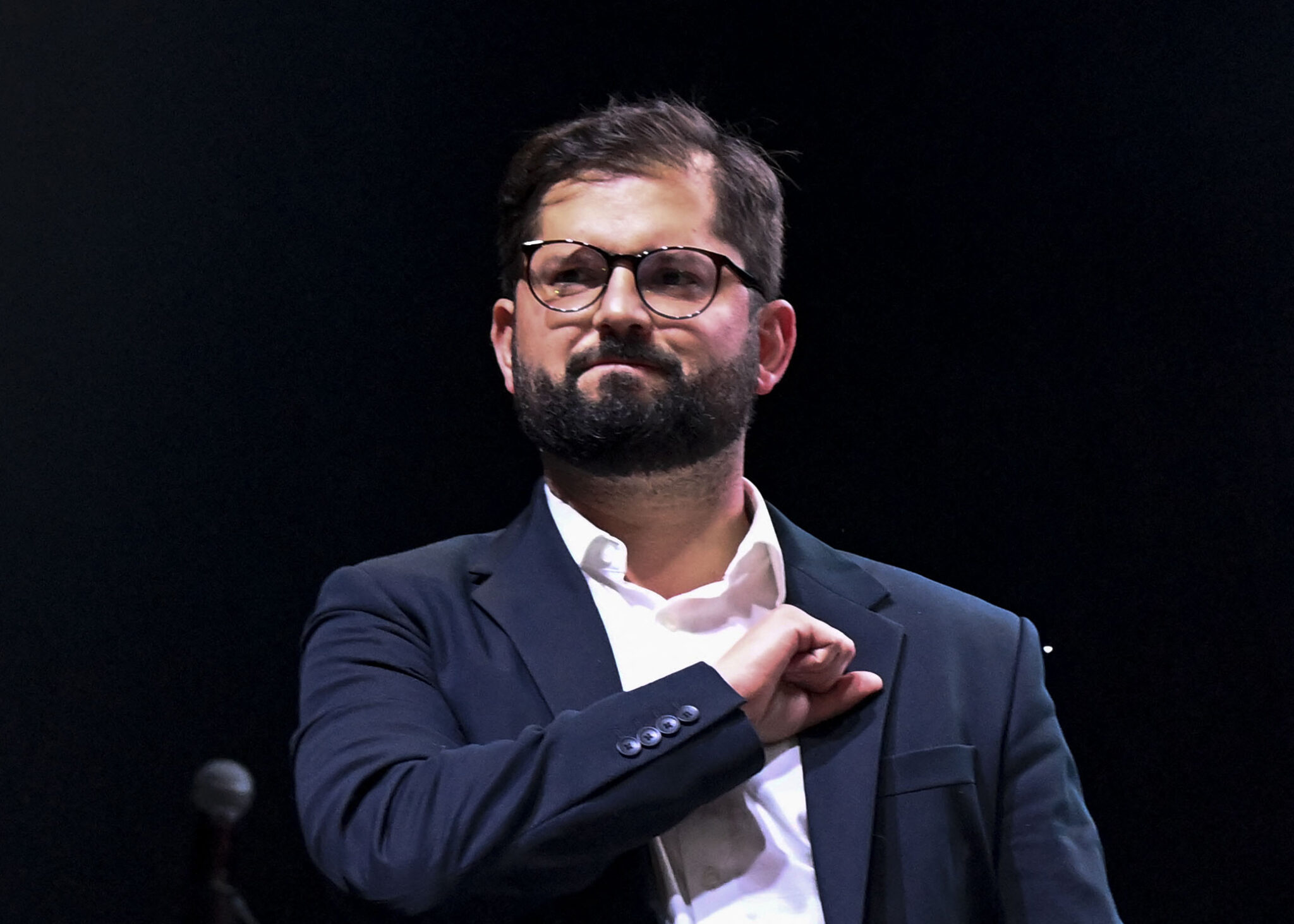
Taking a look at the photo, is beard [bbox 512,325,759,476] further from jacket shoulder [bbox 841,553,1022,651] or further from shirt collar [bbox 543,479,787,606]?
jacket shoulder [bbox 841,553,1022,651]

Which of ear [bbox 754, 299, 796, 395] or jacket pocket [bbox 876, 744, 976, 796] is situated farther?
ear [bbox 754, 299, 796, 395]

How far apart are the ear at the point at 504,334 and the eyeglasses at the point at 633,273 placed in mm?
177

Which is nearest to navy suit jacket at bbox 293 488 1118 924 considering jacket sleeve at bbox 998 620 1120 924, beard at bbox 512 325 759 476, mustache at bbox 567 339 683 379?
jacket sleeve at bbox 998 620 1120 924

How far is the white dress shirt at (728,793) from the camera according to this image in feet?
5.65

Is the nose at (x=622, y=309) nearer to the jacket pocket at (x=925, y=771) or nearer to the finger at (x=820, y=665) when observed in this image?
the finger at (x=820, y=665)

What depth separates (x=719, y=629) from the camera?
1971 millimetres

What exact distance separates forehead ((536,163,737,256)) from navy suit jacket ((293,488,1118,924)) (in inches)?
16.0

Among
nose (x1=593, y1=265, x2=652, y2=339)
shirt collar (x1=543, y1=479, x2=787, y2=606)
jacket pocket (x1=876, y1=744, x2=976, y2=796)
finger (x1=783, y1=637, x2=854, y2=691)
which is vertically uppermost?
nose (x1=593, y1=265, x2=652, y2=339)

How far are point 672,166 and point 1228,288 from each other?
3.60ft

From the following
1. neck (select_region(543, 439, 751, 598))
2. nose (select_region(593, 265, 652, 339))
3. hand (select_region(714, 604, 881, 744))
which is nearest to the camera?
hand (select_region(714, 604, 881, 744))

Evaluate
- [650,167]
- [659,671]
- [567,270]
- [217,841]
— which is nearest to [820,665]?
[659,671]

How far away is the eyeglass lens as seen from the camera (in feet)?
6.37

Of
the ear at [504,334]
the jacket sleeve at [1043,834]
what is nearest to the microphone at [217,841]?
the ear at [504,334]

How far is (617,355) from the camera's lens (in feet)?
6.29
